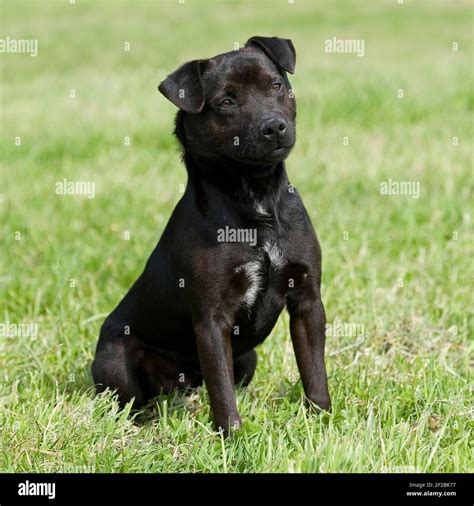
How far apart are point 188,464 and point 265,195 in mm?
1190

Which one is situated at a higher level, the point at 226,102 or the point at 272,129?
the point at 226,102

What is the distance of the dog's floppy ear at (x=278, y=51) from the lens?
12.8 ft

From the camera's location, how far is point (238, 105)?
3.69 m

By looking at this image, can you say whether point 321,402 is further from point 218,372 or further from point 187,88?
point 187,88

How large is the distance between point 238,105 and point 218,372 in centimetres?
112

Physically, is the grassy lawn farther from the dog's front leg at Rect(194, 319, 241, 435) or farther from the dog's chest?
the dog's chest

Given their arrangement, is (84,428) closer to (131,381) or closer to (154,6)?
(131,381)

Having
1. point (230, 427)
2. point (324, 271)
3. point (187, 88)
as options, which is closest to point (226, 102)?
point (187, 88)

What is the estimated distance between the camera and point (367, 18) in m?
22.8

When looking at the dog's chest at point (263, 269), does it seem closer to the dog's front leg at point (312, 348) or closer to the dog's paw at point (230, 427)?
the dog's front leg at point (312, 348)

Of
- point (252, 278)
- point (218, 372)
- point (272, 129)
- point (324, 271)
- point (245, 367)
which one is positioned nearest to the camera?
point (272, 129)

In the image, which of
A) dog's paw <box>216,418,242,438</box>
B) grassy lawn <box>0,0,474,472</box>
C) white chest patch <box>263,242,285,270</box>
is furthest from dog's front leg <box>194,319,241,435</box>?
white chest patch <box>263,242,285,270</box>

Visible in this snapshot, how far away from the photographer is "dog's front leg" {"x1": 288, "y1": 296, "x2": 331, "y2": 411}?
3.88m

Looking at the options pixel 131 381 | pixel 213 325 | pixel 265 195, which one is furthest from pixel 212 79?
pixel 131 381
